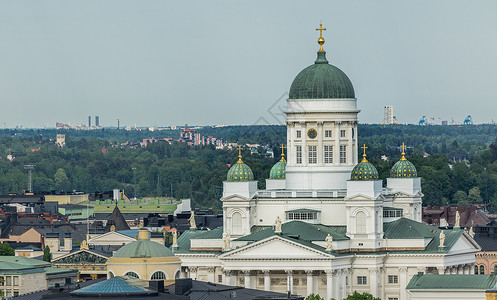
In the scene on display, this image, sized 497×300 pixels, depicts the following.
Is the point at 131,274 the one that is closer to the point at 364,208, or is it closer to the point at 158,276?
the point at 158,276

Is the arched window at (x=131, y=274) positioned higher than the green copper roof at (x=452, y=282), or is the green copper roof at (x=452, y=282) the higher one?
the arched window at (x=131, y=274)

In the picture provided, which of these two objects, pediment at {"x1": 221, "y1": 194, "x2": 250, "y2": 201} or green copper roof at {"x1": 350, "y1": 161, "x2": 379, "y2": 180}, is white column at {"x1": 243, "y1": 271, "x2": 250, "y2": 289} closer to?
pediment at {"x1": 221, "y1": 194, "x2": 250, "y2": 201}

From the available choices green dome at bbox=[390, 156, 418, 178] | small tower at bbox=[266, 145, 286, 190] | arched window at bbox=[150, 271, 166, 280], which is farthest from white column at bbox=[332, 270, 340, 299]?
green dome at bbox=[390, 156, 418, 178]

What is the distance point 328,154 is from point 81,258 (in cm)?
3023

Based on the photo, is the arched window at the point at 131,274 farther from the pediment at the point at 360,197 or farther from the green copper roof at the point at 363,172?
the green copper roof at the point at 363,172

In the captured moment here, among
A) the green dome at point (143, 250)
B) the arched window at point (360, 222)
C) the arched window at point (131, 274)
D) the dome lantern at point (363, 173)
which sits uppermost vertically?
the dome lantern at point (363, 173)

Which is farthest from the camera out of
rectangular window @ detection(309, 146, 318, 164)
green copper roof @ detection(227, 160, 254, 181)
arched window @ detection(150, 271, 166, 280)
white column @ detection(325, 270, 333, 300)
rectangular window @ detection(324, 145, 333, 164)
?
rectangular window @ detection(309, 146, 318, 164)

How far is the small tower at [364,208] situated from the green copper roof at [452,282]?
6.55 metres

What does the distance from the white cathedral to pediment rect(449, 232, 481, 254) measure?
7cm

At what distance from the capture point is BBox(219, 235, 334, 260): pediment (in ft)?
511

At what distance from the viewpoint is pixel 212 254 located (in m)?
163

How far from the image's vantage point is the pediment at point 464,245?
528ft

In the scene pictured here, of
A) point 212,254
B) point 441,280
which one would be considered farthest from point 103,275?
point 441,280

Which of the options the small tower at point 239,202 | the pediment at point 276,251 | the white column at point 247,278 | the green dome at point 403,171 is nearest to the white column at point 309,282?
the pediment at point 276,251
